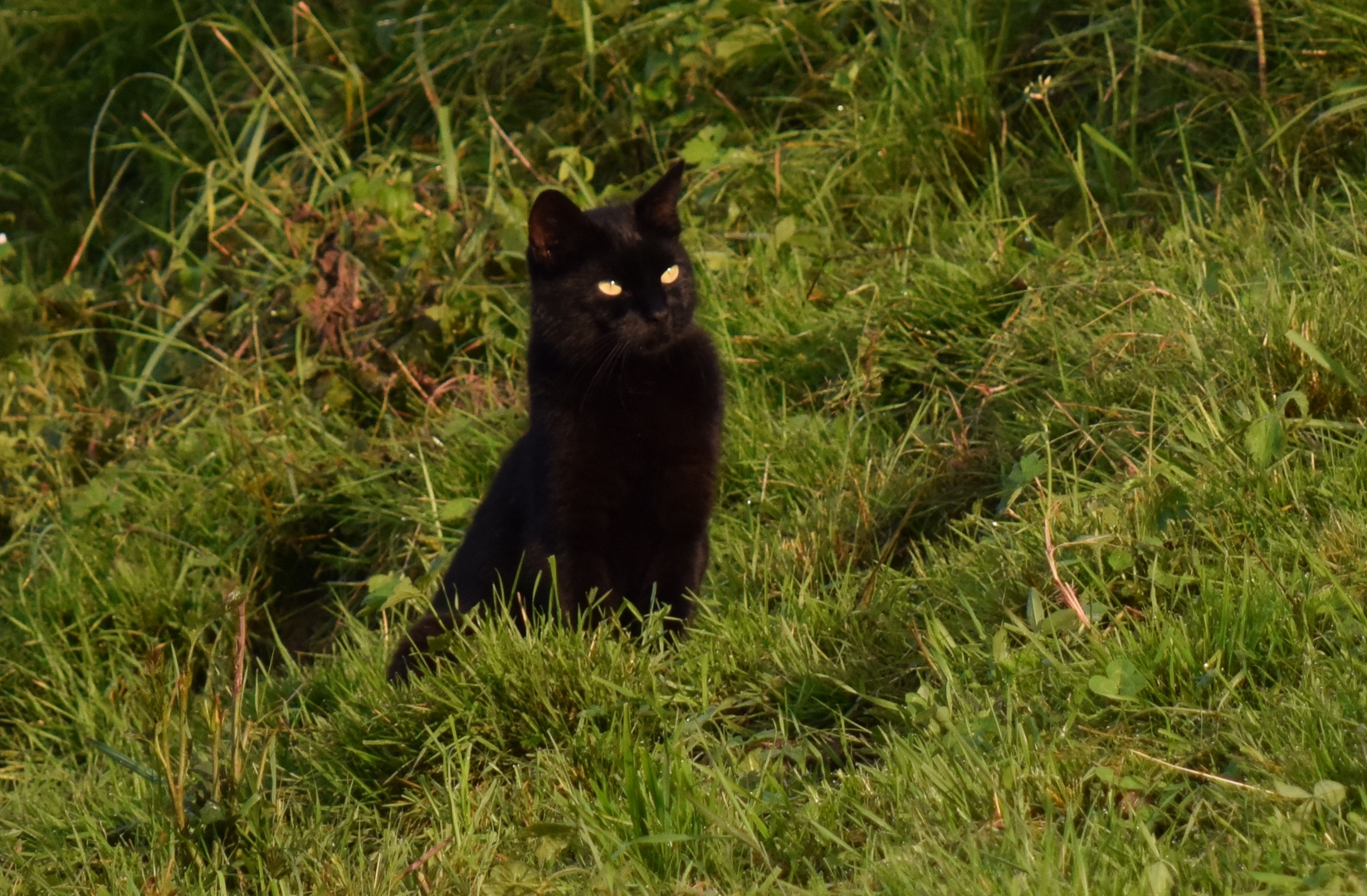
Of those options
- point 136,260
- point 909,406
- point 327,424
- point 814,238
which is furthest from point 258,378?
point 909,406

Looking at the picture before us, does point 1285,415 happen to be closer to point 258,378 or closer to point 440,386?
point 440,386

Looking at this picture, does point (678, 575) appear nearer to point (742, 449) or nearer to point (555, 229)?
point (742, 449)

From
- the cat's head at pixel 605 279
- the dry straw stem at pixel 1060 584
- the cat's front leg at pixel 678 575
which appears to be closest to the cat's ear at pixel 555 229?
the cat's head at pixel 605 279

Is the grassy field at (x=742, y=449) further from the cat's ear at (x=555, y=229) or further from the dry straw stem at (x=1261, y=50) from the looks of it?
the cat's ear at (x=555, y=229)

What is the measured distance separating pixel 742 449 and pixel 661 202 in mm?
736

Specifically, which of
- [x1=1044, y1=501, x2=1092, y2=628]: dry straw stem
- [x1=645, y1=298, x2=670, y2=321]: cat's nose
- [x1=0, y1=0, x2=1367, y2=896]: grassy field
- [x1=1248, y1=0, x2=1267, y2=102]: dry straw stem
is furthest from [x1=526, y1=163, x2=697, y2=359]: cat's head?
→ [x1=1248, y1=0, x2=1267, y2=102]: dry straw stem

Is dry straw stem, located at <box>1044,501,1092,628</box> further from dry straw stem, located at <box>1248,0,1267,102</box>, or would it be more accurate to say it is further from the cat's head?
dry straw stem, located at <box>1248,0,1267,102</box>

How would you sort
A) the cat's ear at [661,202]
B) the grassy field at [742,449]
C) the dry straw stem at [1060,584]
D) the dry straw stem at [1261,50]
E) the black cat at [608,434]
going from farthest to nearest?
the dry straw stem at [1261,50] < the cat's ear at [661,202] < the black cat at [608,434] < the dry straw stem at [1060,584] < the grassy field at [742,449]

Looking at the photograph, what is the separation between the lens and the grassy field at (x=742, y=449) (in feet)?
7.83

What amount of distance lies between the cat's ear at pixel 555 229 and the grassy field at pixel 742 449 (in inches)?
30.8

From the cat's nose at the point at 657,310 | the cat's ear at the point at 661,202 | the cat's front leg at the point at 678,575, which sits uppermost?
the cat's ear at the point at 661,202

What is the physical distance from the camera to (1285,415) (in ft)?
9.96

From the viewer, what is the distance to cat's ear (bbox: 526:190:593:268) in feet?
11.1

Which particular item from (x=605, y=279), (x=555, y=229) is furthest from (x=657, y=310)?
(x=555, y=229)
